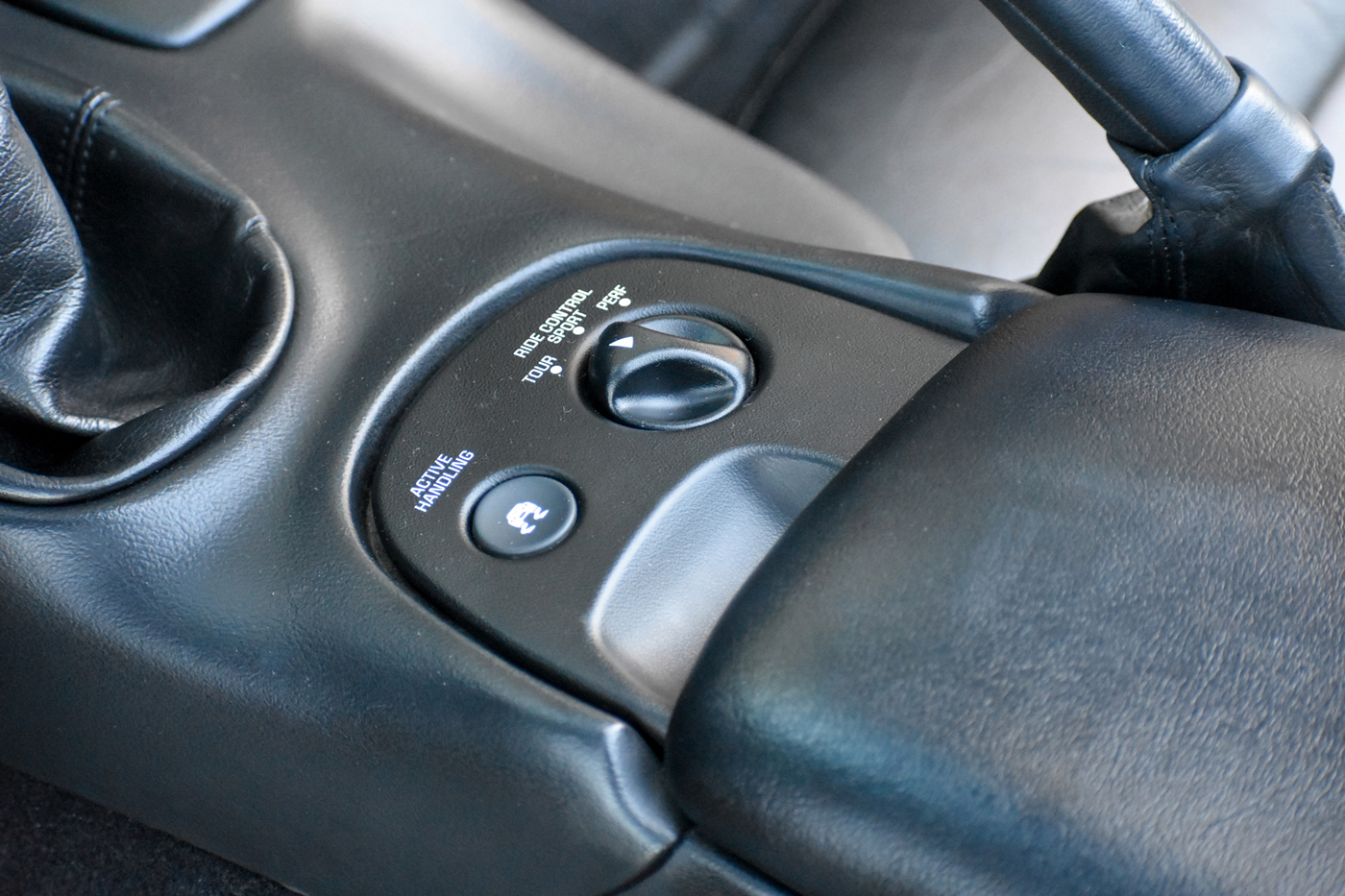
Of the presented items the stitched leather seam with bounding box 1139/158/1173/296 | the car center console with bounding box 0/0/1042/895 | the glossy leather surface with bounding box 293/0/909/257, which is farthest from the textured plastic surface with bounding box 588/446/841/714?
the glossy leather surface with bounding box 293/0/909/257

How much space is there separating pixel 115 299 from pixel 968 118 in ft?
2.23

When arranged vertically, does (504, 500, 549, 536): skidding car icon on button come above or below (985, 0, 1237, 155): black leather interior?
below

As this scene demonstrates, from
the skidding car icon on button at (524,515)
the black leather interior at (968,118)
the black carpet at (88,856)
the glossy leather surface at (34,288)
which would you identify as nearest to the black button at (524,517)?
the skidding car icon on button at (524,515)

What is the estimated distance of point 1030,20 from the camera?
20.1 inches

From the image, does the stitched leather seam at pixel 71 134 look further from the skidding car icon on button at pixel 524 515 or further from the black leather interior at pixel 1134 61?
the black leather interior at pixel 1134 61

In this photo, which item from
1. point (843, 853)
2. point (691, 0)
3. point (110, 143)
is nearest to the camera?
point (843, 853)

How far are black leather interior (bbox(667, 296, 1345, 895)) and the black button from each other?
10 centimetres

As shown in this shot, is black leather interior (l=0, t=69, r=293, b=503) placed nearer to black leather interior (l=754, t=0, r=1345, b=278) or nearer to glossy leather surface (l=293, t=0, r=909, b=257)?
glossy leather surface (l=293, t=0, r=909, b=257)

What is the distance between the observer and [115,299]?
0.71m

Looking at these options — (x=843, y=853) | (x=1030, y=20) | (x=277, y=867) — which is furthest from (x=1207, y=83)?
(x=277, y=867)

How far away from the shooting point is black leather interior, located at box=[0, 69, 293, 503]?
59 cm

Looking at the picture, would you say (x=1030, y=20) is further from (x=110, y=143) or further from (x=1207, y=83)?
(x=110, y=143)

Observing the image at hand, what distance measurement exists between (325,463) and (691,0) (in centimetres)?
70

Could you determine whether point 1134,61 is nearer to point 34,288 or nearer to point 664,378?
point 664,378
